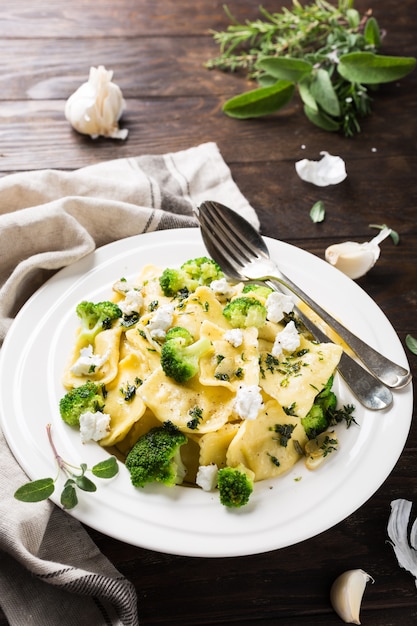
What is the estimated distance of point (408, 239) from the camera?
3.96 m

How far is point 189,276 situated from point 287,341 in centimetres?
60

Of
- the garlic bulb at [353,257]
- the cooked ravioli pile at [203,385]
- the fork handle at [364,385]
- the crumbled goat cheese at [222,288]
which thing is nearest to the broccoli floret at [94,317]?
Result: the cooked ravioli pile at [203,385]

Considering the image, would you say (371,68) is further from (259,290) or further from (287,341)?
(287,341)

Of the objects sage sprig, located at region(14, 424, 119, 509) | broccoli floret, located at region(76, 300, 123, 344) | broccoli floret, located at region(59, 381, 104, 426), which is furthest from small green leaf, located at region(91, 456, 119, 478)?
broccoli floret, located at region(76, 300, 123, 344)

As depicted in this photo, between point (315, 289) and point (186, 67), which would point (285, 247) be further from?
point (186, 67)

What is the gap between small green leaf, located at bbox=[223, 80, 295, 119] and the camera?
14.4ft

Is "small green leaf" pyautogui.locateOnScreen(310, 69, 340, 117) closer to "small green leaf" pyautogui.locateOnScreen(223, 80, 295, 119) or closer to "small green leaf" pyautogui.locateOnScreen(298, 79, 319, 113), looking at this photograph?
"small green leaf" pyautogui.locateOnScreen(298, 79, 319, 113)

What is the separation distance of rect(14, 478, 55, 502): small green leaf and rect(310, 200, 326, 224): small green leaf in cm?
221

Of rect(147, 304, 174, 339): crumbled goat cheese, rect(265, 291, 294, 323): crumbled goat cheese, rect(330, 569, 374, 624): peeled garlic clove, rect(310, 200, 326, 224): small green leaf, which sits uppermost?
rect(147, 304, 174, 339): crumbled goat cheese

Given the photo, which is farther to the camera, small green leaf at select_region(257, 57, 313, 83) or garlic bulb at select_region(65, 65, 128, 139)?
small green leaf at select_region(257, 57, 313, 83)

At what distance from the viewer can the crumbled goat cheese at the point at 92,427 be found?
8.39ft

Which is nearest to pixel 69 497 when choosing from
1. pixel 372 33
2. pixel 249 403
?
pixel 249 403

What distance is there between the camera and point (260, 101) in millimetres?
4398

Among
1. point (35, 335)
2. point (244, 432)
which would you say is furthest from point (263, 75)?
point (244, 432)
